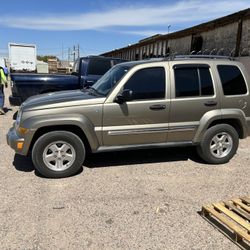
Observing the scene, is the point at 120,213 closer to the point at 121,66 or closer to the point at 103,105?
the point at 103,105

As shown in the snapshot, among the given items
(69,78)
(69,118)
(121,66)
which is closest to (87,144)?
(69,118)

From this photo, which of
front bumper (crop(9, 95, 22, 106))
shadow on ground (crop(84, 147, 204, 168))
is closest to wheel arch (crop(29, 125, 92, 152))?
shadow on ground (crop(84, 147, 204, 168))

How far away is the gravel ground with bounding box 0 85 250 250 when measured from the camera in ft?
11.3

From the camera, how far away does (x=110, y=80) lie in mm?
5777

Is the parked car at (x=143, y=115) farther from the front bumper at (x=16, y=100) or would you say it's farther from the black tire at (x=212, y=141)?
the front bumper at (x=16, y=100)

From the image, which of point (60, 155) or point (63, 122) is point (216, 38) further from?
point (60, 155)

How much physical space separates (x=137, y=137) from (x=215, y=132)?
59.3 inches

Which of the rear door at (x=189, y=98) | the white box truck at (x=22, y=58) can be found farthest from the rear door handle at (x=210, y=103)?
the white box truck at (x=22, y=58)

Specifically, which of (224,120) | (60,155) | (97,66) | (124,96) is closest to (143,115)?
(124,96)

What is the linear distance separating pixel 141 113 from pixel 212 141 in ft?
5.13

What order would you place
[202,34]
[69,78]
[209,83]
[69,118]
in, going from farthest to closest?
[202,34]
[69,78]
[209,83]
[69,118]

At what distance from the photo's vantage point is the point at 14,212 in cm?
399

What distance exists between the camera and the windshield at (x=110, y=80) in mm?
5496

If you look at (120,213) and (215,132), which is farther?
(215,132)
